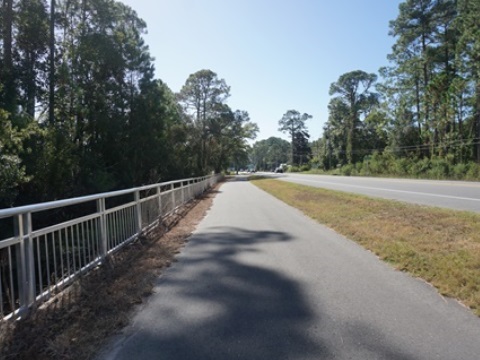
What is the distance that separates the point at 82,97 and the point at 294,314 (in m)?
24.5

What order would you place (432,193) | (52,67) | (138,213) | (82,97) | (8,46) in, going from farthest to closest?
1. (82,97)
2. (52,67)
3. (8,46)
4. (432,193)
5. (138,213)

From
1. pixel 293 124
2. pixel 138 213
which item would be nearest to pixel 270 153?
pixel 293 124

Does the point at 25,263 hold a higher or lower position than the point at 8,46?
lower

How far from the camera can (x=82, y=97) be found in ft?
79.6

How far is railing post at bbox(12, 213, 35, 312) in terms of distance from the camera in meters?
3.47

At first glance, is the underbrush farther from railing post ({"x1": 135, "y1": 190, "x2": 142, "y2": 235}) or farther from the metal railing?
railing post ({"x1": 135, "y1": 190, "x2": 142, "y2": 235})

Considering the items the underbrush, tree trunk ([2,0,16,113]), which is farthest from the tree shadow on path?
the underbrush

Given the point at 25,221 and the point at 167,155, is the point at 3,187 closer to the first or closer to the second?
the point at 25,221

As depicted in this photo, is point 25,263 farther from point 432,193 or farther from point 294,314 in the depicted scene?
point 432,193

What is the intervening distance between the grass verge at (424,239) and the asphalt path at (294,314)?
0.25m

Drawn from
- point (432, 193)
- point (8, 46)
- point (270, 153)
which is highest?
point (8, 46)

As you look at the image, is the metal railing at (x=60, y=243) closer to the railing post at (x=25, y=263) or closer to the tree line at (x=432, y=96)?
the railing post at (x=25, y=263)

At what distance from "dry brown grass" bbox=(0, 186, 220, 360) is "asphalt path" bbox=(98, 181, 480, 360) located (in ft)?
0.62

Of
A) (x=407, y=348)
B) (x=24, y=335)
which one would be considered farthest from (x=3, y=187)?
(x=407, y=348)
